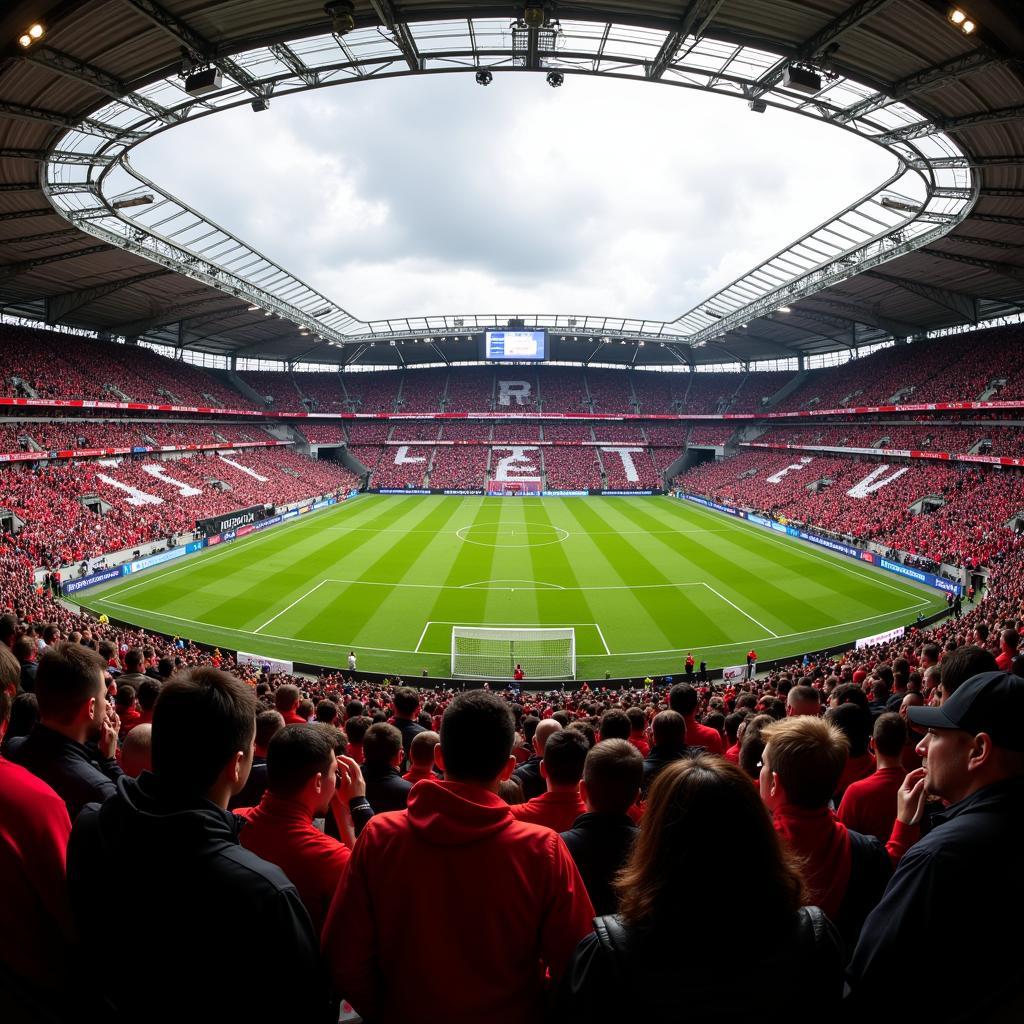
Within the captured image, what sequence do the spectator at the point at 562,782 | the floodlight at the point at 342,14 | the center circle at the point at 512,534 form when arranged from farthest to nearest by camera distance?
the center circle at the point at 512,534, the floodlight at the point at 342,14, the spectator at the point at 562,782

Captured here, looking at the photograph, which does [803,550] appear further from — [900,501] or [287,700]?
[287,700]

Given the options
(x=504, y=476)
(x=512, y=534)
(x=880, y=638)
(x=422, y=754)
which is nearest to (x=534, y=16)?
(x=422, y=754)

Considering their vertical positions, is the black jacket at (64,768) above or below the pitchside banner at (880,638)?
above

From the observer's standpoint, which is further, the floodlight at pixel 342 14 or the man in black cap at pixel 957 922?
the floodlight at pixel 342 14

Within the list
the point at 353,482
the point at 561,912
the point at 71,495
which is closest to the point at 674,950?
the point at 561,912

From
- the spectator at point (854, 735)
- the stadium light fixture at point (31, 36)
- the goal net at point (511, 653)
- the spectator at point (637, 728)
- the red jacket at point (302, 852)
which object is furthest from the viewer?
the goal net at point (511, 653)

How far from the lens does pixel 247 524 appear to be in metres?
44.9

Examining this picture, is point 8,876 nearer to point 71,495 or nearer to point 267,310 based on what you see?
point 71,495

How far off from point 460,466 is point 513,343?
631 inches

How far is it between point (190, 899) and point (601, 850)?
1.96 meters

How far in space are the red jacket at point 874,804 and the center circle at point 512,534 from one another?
36537mm

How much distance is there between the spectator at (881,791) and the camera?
4.42m

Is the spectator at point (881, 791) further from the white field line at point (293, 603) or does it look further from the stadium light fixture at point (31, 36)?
the white field line at point (293, 603)

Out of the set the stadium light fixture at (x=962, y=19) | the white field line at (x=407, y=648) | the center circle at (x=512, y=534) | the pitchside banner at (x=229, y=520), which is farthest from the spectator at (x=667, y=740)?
the pitchside banner at (x=229, y=520)
